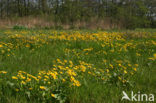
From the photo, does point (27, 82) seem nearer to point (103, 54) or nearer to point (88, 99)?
point (88, 99)

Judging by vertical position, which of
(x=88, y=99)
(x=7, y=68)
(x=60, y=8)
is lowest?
(x=88, y=99)

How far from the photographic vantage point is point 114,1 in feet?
117

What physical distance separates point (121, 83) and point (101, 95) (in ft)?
1.86

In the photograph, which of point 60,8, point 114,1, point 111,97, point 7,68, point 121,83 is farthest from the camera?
point 114,1

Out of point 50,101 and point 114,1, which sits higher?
point 114,1

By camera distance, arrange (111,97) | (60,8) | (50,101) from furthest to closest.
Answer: (60,8)
(111,97)
(50,101)

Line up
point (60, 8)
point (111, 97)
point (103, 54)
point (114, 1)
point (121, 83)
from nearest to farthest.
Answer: point (111, 97) < point (121, 83) < point (103, 54) < point (60, 8) < point (114, 1)

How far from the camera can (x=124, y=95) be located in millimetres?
2234

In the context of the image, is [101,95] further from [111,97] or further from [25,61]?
[25,61]

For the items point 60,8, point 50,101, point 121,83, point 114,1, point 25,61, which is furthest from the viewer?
point 114,1

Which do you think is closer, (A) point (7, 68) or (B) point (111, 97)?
(B) point (111, 97)

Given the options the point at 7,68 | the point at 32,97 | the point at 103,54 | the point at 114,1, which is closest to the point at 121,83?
the point at 32,97

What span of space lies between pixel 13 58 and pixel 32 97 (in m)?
2.00

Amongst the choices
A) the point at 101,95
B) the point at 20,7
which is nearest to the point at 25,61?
the point at 101,95
